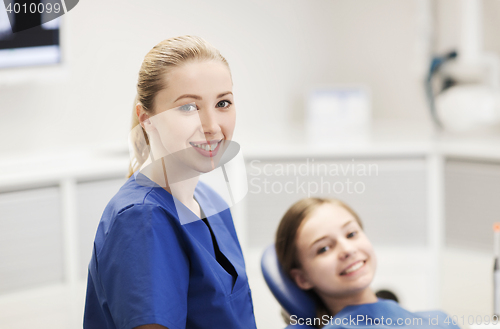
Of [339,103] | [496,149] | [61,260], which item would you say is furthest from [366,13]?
[61,260]

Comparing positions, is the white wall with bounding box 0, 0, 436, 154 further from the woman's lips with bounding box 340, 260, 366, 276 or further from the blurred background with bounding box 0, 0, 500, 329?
the woman's lips with bounding box 340, 260, 366, 276

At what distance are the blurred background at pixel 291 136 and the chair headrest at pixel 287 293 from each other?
0.02 metres

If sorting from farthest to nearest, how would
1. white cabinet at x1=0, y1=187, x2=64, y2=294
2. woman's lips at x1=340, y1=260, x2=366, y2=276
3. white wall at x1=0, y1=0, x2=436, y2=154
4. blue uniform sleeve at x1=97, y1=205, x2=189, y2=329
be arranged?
white wall at x1=0, y1=0, x2=436, y2=154
white cabinet at x1=0, y1=187, x2=64, y2=294
woman's lips at x1=340, y1=260, x2=366, y2=276
blue uniform sleeve at x1=97, y1=205, x2=189, y2=329

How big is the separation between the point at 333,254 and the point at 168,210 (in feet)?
1.10

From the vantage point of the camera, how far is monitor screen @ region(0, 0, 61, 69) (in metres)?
1.30

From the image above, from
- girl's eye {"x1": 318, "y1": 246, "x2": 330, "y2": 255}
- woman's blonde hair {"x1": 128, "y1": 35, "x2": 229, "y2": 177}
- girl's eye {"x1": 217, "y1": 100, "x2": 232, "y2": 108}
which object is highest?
woman's blonde hair {"x1": 128, "y1": 35, "x2": 229, "y2": 177}

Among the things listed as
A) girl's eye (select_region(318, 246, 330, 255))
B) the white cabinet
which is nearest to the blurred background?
the white cabinet

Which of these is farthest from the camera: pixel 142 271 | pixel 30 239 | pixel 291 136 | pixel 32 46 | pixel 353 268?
pixel 291 136

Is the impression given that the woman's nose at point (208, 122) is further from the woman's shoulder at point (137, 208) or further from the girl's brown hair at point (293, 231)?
the girl's brown hair at point (293, 231)

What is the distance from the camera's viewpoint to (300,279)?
0.93m

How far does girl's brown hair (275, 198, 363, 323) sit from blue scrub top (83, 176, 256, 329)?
22 cm

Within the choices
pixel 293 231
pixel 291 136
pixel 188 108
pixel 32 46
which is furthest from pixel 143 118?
pixel 291 136

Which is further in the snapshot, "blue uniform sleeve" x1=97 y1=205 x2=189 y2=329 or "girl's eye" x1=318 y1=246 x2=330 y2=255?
"girl's eye" x1=318 y1=246 x2=330 y2=255

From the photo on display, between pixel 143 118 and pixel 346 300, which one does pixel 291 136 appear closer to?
pixel 346 300
